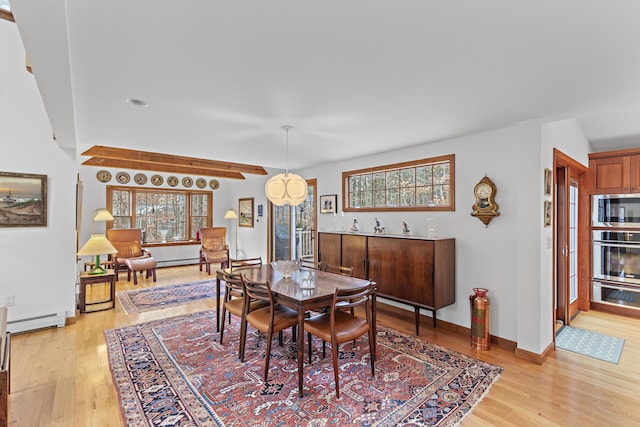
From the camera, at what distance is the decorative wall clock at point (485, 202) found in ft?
10.9

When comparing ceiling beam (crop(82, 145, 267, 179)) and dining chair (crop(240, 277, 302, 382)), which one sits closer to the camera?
dining chair (crop(240, 277, 302, 382))

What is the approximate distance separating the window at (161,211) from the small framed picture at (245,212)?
95 cm

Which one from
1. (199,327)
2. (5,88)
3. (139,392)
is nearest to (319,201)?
(199,327)

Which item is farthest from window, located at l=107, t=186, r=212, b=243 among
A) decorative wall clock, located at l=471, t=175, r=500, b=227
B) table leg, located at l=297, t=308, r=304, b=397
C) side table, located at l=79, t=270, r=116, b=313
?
decorative wall clock, located at l=471, t=175, r=500, b=227

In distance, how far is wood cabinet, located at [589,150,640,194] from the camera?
13.1ft

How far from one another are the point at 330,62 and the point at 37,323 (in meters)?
4.39

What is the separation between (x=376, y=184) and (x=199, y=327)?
3159 mm

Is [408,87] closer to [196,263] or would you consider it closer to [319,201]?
[319,201]

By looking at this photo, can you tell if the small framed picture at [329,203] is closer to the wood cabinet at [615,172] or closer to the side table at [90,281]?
the side table at [90,281]

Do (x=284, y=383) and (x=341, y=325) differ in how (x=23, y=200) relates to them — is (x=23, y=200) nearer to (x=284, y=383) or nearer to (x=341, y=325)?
(x=284, y=383)

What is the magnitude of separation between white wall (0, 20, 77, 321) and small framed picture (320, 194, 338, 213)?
143 inches

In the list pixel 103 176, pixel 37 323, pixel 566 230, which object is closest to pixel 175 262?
pixel 103 176

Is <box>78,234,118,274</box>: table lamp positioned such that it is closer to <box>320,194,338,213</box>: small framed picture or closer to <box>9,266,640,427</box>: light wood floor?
<box>9,266,640,427</box>: light wood floor

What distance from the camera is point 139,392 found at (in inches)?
93.7
